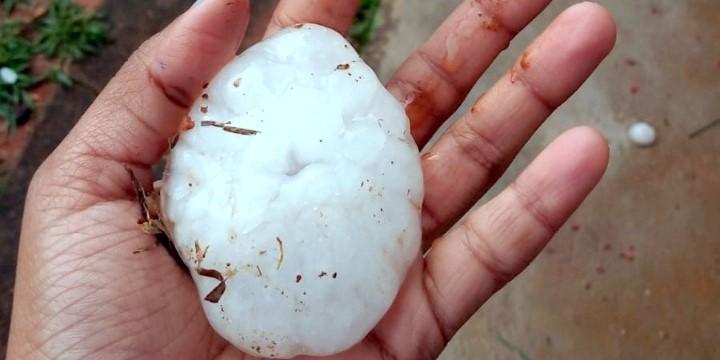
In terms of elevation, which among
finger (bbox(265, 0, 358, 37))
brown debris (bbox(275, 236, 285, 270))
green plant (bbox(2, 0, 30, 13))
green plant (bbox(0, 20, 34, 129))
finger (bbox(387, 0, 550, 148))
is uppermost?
finger (bbox(265, 0, 358, 37))

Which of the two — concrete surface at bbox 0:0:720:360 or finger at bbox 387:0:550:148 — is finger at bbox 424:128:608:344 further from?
concrete surface at bbox 0:0:720:360

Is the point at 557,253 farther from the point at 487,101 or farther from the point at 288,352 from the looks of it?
the point at 288,352

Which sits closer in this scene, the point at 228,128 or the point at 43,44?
the point at 228,128

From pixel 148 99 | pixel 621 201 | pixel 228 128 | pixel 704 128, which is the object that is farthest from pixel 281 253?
pixel 704 128

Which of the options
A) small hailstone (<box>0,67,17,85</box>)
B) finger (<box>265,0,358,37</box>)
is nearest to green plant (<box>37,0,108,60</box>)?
small hailstone (<box>0,67,17,85</box>)

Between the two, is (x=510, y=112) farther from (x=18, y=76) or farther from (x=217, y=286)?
(x=18, y=76)

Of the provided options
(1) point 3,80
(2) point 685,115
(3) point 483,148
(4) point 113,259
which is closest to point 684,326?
(2) point 685,115

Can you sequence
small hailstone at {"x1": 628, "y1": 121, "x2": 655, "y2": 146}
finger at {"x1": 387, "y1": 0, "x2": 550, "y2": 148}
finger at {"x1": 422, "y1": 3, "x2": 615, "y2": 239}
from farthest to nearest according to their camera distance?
small hailstone at {"x1": 628, "y1": 121, "x2": 655, "y2": 146} < finger at {"x1": 387, "y1": 0, "x2": 550, "y2": 148} < finger at {"x1": 422, "y1": 3, "x2": 615, "y2": 239}
